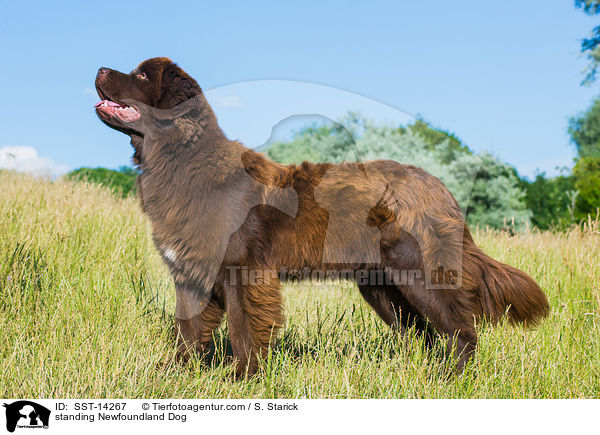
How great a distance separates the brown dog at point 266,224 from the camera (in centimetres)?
276

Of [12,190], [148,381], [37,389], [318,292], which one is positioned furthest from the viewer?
[12,190]

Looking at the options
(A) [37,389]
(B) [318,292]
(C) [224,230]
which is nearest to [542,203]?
(B) [318,292]

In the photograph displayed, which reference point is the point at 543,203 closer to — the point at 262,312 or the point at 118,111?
the point at 262,312

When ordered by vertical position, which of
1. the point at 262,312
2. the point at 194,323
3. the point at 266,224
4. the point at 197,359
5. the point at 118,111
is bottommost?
the point at 197,359

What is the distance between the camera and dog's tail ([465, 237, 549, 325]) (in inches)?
117

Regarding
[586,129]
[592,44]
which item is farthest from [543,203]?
[586,129]

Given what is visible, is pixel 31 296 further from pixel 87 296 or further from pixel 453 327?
pixel 453 327

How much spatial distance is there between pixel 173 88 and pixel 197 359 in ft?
5.67

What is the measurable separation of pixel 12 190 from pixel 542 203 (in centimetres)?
1201

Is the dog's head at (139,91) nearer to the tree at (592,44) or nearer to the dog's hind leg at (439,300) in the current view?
the dog's hind leg at (439,300)

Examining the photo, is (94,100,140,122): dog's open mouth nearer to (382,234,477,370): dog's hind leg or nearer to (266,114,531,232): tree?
(266,114,531,232): tree

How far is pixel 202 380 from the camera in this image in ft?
8.95
